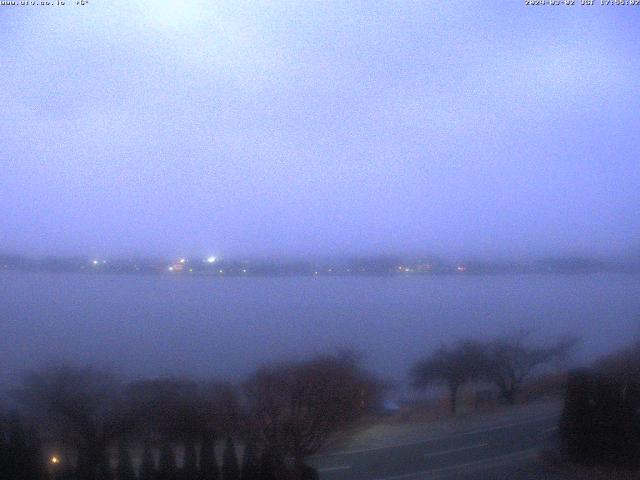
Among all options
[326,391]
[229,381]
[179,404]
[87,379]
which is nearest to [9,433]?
[87,379]

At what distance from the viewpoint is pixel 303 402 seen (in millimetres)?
2453

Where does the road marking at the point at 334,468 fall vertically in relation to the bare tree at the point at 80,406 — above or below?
below

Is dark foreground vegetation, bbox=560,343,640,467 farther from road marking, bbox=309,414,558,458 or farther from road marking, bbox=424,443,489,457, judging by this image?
road marking, bbox=424,443,489,457

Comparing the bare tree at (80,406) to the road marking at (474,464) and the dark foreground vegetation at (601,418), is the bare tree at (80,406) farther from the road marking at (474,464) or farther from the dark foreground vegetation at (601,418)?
the dark foreground vegetation at (601,418)

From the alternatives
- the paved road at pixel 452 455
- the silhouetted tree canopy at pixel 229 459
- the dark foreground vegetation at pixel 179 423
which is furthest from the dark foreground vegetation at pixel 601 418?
the silhouetted tree canopy at pixel 229 459

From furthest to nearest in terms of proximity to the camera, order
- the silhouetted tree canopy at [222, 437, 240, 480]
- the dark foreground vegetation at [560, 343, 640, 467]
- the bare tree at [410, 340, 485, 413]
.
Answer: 1. the dark foreground vegetation at [560, 343, 640, 467]
2. the bare tree at [410, 340, 485, 413]
3. the silhouetted tree canopy at [222, 437, 240, 480]

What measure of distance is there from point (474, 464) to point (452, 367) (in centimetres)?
42

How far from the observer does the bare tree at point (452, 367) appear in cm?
256

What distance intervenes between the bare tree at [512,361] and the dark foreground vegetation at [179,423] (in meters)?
0.54

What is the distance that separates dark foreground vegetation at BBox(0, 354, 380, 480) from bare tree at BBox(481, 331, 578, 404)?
1.77ft

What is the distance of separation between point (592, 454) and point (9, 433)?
2.45 metres

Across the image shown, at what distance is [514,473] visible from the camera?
8.68 ft

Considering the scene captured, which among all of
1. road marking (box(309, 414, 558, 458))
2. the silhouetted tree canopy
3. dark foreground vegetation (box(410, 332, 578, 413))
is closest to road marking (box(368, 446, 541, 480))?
road marking (box(309, 414, 558, 458))

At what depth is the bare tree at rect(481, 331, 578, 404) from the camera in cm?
268
